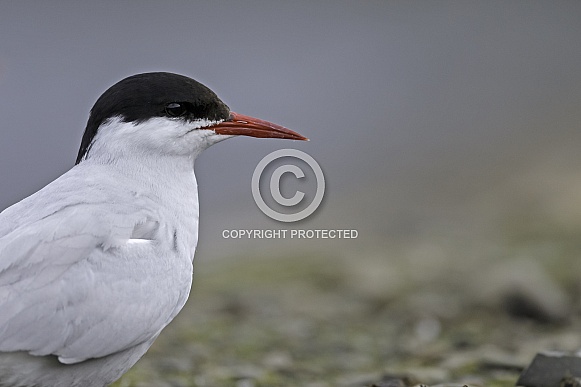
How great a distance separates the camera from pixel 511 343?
17.0 ft

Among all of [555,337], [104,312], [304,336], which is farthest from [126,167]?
[555,337]

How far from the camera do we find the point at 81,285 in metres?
3.13

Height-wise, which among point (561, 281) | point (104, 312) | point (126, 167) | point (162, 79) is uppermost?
point (162, 79)

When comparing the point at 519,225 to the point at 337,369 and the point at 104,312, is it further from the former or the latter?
the point at 104,312

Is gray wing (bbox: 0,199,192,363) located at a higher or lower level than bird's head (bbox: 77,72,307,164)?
lower

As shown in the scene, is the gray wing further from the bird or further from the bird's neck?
the bird's neck

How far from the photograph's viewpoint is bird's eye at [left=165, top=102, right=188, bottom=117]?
3572 millimetres

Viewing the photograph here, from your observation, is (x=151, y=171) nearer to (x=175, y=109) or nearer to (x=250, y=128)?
(x=175, y=109)

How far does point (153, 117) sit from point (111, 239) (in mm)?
593

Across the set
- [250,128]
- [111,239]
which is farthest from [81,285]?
[250,128]

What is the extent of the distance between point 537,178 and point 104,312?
6650 millimetres

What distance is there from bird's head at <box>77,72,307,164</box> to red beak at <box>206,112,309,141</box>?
0.05m

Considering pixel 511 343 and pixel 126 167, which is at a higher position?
pixel 126 167

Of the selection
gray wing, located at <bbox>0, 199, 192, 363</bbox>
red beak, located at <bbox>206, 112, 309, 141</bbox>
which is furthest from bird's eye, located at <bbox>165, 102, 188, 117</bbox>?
gray wing, located at <bbox>0, 199, 192, 363</bbox>
